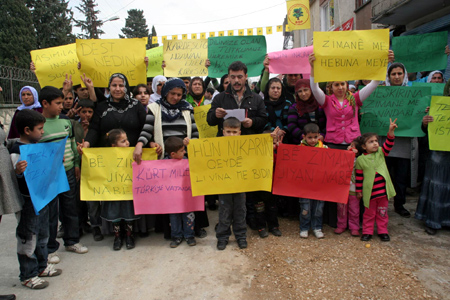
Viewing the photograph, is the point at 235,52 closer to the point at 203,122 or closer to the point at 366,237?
the point at 203,122

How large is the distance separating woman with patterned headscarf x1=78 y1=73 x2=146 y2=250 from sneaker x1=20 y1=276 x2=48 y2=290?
2.98 feet

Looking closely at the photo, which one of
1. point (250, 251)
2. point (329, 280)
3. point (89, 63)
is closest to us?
point (329, 280)

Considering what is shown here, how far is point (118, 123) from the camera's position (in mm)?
Result: 3916

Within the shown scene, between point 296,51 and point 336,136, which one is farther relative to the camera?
point 296,51

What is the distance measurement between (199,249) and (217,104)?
5.95 feet

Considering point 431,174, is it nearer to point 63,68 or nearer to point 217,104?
point 217,104

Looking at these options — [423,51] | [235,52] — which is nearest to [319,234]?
[235,52]

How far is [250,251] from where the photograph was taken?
3.64 metres

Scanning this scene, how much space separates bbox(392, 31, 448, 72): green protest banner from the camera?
5.30m

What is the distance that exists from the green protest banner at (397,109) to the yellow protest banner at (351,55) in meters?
0.76

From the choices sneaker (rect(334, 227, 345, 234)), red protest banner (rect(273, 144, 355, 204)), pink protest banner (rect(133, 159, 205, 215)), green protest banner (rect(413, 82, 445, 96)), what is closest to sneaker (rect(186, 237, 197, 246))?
pink protest banner (rect(133, 159, 205, 215))

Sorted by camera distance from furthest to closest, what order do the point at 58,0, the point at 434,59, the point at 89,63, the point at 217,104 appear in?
1. the point at 58,0
2. the point at 434,59
3. the point at 89,63
4. the point at 217,104

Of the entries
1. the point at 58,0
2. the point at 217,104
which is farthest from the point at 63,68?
the point at 58,0

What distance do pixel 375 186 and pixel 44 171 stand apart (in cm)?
375
